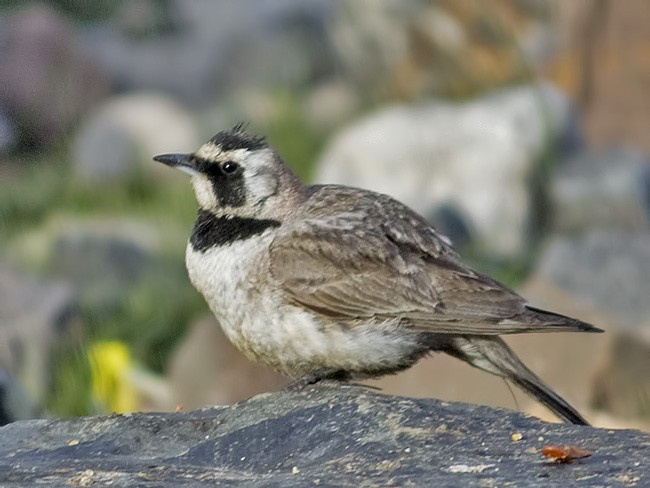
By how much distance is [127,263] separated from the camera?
12836mm

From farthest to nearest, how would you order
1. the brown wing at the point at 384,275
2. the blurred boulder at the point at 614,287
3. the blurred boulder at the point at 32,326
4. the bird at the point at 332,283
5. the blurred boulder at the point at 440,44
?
the blurred boulder at the point at 440,44 → the blurred boulder at the point at 32,326 → the blurred boulder at the point at 614,287 → the brown wing at the point at 384,275 → the bird at the point at 332,283

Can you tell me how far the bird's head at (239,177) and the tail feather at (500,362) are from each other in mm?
1040

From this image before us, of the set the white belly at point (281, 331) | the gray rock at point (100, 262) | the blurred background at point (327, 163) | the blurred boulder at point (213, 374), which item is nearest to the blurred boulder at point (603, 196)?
the blurred background at point (327, 163)

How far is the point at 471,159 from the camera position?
13484mm

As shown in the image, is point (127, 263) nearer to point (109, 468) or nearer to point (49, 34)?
point (49, 34)

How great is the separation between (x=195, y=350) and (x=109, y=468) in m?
4.73

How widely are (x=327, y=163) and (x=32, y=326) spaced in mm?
3804

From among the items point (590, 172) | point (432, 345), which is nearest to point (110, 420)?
point (432, 345)

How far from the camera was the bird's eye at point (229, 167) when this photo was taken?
717 cm

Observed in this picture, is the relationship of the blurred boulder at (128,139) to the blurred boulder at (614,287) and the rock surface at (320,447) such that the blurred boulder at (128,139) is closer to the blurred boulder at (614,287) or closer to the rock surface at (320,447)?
the blurred boulder at (614,287)

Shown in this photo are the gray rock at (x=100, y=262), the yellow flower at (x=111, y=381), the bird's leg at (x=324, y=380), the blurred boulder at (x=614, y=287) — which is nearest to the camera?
the bird's leg at (x=324, y=380)

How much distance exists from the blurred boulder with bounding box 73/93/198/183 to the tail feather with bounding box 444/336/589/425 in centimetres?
837

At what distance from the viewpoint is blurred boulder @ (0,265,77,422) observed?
10289mm

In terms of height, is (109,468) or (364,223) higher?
(364,223)
